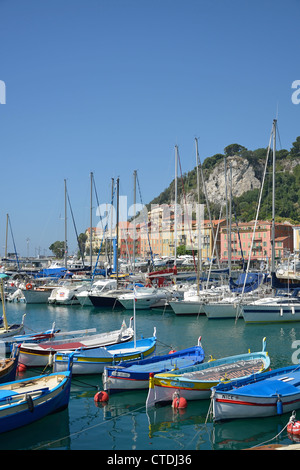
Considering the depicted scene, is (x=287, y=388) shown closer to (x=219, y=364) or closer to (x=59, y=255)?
(x=219, y=364)

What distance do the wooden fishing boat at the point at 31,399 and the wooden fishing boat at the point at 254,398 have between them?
4996 mm

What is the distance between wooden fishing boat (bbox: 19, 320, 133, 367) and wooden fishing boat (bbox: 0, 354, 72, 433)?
Result: 3.17 metres

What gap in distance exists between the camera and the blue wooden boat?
53.4 feet

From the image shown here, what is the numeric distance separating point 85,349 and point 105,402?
14.3ft

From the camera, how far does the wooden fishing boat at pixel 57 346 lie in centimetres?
1947

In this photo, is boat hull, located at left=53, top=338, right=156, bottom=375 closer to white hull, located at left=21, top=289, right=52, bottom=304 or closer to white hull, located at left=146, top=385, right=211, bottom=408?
white hull, located at left=146, top=385, right=211, bottom=408

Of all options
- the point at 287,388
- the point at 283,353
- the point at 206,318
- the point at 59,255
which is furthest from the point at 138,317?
the point at 59,255

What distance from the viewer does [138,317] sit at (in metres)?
35.3

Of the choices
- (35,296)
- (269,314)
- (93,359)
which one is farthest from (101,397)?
(35,296)

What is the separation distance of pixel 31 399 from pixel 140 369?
506 centimetres

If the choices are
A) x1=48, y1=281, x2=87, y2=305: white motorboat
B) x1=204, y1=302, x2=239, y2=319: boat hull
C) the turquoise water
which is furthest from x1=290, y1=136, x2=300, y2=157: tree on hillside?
the turquoise water

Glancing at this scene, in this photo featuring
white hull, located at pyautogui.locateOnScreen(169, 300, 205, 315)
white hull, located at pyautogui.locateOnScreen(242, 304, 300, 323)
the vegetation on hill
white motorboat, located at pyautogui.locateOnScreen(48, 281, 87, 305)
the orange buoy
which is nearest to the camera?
the orange buoy

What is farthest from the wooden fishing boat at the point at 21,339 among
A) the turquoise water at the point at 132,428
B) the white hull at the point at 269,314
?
the white hull at the point at 269,314
